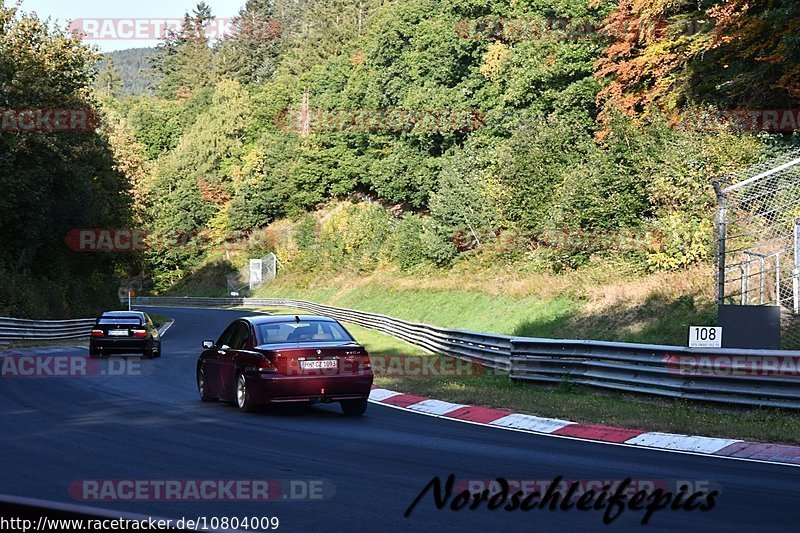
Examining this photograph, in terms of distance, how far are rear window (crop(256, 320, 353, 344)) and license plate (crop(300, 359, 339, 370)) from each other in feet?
2.10

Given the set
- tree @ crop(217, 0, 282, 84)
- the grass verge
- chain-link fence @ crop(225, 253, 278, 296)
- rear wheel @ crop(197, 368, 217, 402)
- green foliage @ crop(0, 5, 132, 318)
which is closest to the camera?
the grass verge

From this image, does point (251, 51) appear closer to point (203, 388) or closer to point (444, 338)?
point (444, 338)

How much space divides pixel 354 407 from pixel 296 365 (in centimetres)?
125

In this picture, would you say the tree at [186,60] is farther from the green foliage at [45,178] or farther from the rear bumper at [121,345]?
the rear bumper at [121,345]

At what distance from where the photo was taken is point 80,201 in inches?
1969

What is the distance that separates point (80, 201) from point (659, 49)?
29.3m

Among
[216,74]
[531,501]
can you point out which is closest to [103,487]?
[531,501]

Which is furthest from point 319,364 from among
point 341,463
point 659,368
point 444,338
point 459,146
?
point 459,146

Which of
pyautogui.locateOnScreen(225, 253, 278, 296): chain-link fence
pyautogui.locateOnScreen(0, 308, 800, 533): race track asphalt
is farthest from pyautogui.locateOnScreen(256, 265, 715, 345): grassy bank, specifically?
pyautogui.locateOnScreen(225, 253, 278, 296): chain-link fence

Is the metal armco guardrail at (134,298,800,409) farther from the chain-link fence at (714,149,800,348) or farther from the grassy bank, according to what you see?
the grassy bank

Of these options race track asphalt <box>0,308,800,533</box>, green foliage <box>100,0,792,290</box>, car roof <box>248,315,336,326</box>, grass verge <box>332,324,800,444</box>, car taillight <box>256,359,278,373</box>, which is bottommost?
grass verge <box>332,324,800,444</box>

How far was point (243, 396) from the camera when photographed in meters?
15.1

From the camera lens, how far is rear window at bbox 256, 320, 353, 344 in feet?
49.4

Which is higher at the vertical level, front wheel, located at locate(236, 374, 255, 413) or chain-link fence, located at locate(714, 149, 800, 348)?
chain-link fence, located at locate(714, 149, 800, 348)
